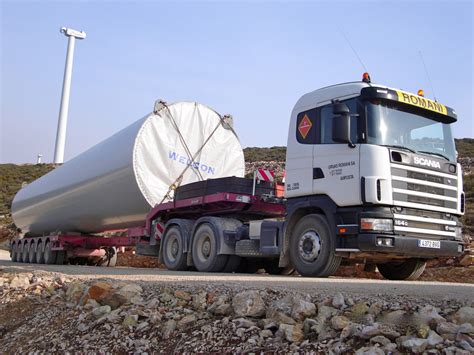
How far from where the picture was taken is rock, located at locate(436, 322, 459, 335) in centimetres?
405

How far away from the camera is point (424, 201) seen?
8133mm

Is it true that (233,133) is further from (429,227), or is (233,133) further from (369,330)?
(369,330)

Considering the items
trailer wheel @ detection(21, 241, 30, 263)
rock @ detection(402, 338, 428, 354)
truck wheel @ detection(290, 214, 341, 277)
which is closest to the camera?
rock @ detection(402, 338, 428, 354)

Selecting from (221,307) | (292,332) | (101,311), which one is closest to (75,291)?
(101,311)

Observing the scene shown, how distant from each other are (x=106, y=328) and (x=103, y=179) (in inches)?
303

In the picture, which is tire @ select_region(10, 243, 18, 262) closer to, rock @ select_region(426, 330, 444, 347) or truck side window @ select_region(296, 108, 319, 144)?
truck side window @ select_region(296, 108, 319, 144)

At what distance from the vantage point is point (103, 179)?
1316 centimetres

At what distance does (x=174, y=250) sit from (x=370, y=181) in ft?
17.9

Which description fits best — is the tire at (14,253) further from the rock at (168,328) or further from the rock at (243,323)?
the rock at (243,323)

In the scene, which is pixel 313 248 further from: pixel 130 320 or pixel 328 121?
pixel 130 320

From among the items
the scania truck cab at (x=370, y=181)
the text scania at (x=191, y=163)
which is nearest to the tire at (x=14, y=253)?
the text scania at (x=191, y=163)

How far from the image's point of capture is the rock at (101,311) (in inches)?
248

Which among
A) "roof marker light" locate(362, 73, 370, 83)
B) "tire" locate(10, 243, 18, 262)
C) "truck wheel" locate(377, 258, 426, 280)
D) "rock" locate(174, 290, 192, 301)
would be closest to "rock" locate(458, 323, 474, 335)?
"rock" locate(174, 290, 192, 301)

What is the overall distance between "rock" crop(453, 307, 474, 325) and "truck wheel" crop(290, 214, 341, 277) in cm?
388
